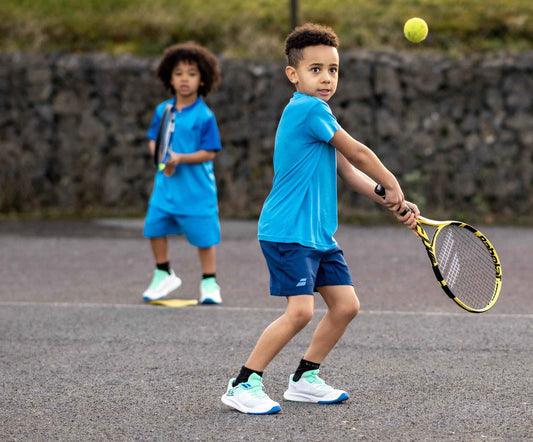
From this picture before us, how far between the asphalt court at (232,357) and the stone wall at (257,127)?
3.39 metres

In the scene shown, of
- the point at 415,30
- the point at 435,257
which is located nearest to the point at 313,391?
the point at 435,257

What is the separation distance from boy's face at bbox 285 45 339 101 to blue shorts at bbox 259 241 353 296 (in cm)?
70

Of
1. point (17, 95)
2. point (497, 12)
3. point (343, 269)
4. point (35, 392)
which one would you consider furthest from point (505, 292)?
point (497, 12)

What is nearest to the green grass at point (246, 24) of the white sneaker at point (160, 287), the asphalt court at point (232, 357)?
the asphalt court at point (232, 357)

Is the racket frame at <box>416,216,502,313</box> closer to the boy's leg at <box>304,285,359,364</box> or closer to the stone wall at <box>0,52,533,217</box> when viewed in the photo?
the boy's leg at <box>304,285,359,364</box>

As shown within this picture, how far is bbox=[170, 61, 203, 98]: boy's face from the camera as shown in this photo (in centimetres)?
693

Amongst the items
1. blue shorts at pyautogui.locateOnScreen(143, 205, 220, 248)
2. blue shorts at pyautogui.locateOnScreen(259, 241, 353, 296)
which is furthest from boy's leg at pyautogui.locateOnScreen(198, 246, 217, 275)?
blue shorts at pyautogui.locateOnScreen(259, 241, 353, 296)

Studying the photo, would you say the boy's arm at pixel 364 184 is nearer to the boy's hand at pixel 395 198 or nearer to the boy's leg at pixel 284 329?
the boy's hand at pixel 395 198

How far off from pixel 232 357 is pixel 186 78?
8.00 ft

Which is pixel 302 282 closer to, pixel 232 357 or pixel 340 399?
pixel 340 399

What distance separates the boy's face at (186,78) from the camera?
22.7 ft

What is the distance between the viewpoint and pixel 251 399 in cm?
420

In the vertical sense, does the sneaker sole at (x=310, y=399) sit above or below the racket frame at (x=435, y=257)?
below

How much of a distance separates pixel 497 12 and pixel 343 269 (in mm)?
13354
